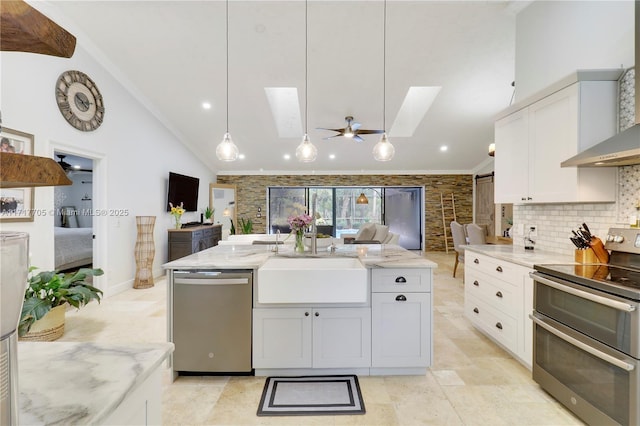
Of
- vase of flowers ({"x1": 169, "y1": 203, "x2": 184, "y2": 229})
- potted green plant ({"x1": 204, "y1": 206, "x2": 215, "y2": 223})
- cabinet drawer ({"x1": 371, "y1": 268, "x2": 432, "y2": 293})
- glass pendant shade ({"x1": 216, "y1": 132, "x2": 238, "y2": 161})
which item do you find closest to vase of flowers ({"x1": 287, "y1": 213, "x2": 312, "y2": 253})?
cabinet drawer ({"x1": 371, "y1": 268, "x2": 432, "y2": 293})

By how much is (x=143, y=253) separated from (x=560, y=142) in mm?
5229

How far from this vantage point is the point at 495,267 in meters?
2.63

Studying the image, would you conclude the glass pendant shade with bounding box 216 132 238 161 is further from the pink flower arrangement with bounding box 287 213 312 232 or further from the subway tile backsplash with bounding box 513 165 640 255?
the subway tile backsplash with bounding box 513 165 640 255

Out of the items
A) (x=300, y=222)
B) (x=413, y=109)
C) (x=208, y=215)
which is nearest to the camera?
(x=300, y=222)

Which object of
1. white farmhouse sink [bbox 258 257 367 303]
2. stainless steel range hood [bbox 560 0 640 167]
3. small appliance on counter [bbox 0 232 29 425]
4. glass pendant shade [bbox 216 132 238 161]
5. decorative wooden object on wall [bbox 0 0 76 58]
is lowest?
white farmhouse sink [bbox 258 257 367 303]

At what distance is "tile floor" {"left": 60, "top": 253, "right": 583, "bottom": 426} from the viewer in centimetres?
183

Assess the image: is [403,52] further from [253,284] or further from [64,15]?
[64,15]

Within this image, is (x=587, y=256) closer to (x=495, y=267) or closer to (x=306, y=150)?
(x=495, y=267)

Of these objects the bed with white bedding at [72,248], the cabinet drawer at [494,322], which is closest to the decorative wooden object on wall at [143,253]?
the bed with white bedding at [72,248]

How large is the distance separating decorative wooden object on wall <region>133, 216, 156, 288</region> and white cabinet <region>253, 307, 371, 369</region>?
326cm

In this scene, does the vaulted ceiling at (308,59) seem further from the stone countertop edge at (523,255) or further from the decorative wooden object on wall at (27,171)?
the decorative wooden object on wall at (27,171)

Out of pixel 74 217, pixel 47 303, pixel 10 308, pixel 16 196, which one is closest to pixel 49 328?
pixel 47 303

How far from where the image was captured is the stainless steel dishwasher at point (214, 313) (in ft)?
7.13

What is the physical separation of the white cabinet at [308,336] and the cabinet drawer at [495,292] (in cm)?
120
